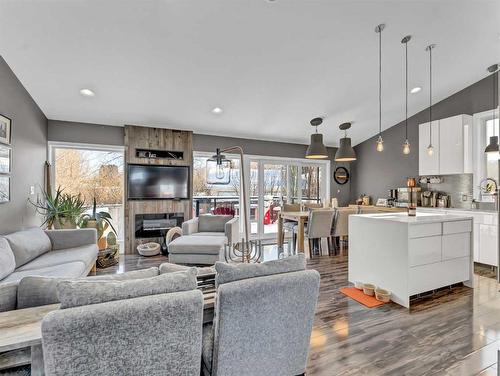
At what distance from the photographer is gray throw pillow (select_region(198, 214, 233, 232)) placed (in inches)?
184

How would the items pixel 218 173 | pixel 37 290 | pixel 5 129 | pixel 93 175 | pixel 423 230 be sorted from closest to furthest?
pixel 37 290 → pixel 423 230 → pixel 5 129 → pixel 93 175 → pixel 218 173

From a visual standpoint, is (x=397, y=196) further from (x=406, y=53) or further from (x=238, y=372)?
(x=238, y=372)

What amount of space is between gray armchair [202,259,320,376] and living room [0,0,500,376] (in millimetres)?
11

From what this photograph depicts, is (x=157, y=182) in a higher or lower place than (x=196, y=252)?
higher

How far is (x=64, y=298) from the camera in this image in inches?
40.8

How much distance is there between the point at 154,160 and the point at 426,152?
17.8 ft

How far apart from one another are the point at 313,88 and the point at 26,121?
14.0ft

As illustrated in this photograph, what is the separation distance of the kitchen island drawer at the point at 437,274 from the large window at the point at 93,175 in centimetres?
477

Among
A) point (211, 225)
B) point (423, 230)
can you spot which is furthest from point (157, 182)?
point (423, 230)

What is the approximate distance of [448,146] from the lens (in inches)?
194

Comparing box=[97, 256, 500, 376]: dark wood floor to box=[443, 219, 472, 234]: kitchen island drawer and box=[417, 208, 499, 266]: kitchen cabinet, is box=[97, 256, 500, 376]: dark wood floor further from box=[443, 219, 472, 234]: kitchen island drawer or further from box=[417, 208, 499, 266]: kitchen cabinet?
box=[417, 208, 499, 266]: kitchen cabinet

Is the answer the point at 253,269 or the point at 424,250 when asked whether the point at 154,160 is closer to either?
the point at 253,269

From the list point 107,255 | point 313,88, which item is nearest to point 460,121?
point 313,88

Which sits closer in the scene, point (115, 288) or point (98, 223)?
point (115, 288)
